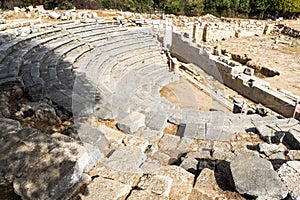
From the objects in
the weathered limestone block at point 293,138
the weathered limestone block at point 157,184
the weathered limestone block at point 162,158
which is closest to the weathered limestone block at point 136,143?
the weathered limestone block at point 162,158

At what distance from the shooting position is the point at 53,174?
255cm

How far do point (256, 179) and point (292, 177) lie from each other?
1.65 feet

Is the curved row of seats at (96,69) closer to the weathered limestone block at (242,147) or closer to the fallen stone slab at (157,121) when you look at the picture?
the fallen stone slab at (157,121)

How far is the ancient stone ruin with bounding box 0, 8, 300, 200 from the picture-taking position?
2.69m

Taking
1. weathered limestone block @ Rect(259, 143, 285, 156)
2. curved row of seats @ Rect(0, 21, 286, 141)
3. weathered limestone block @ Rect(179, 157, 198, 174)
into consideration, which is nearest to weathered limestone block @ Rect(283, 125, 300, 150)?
weathered limestone block @ Rect(259, 143, 285, 156)

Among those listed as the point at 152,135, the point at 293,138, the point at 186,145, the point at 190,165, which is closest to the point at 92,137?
the point at 152,135

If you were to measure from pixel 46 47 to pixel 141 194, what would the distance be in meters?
8.38

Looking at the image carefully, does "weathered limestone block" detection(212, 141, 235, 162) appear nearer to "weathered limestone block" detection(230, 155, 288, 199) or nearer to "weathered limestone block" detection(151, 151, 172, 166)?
"weathered limestone block" detection(151, 151, 172, 166)

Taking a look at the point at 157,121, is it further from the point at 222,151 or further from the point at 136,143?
the point at 222,151

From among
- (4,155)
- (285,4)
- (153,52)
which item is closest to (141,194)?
(4,155)

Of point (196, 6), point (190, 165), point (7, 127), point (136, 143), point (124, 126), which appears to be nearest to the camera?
point (7, 127)

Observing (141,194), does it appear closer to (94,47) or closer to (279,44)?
(94,47)

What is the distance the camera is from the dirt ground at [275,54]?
39.6ft

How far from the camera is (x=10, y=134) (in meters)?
3.21
